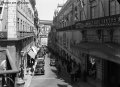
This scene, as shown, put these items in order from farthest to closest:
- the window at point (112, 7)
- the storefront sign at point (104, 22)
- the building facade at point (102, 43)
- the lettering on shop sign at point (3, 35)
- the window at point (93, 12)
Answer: the window at point (93, 12), the lettering on shop sign at point (3, 35), the window at point (112, 7), the building facade at point (102, 43), the storefront sign at point (104, 22)

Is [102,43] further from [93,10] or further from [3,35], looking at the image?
[3,35]

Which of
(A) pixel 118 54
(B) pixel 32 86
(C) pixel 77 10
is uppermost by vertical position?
(C) pixel 77 10

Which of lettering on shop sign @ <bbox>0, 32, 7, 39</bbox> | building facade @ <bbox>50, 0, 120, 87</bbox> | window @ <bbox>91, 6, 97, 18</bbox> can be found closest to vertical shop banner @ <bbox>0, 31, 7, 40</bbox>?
lettering on shop sign @ <bbox>0, 32, 7, 39</bbox>

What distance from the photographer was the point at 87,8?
1013 inches

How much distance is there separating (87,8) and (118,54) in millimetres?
14123

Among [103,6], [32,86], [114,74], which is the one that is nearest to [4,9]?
[32,86]

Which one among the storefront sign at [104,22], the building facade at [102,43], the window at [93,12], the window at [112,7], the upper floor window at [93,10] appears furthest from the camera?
the window at [93,12]

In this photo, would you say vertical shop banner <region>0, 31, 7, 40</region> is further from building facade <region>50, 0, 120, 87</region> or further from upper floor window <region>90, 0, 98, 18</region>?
upper floor window <region>90, 0, 98, 18</region>

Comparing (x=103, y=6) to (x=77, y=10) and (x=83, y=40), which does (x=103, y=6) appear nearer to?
(x=83, y=40)

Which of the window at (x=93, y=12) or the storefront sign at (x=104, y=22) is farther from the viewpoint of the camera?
the window at (x=93, y=12)

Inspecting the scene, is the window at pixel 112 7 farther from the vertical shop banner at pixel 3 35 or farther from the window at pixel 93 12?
the vertical shop banner at pixel 3 35

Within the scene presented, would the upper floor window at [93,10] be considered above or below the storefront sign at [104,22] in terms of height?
above

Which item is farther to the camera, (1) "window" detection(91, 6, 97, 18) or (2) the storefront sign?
(1) "window" detection(91, 6, 97, 18)

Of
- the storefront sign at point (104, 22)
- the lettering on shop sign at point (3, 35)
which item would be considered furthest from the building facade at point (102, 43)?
the lettering on shop sign at point (3, 35)
